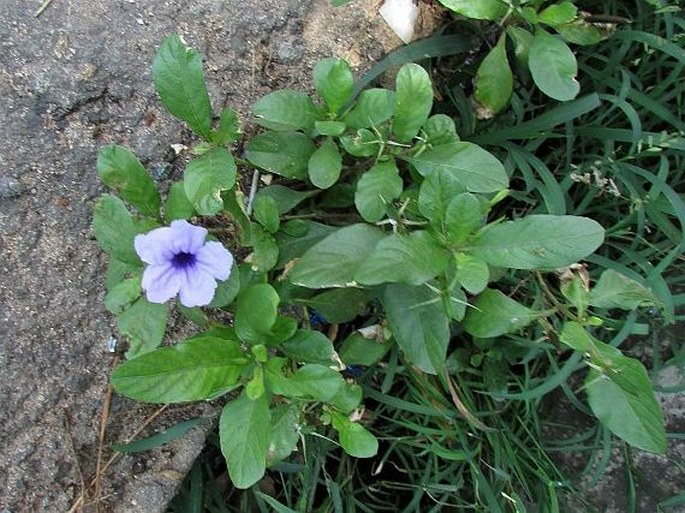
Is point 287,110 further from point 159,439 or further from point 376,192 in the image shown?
point 159,439

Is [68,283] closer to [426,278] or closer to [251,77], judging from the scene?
[251,77]

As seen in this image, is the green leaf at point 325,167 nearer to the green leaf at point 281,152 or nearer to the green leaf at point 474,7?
the green leaf at point 281,152

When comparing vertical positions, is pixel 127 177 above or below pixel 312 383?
above

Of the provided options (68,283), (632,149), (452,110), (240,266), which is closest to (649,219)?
(632,149)

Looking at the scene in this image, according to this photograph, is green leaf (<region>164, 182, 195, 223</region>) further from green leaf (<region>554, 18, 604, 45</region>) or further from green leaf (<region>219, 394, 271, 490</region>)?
green leaf (<region>554, 18, 604, 45</region>)

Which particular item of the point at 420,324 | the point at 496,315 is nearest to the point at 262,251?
the point at 420,324

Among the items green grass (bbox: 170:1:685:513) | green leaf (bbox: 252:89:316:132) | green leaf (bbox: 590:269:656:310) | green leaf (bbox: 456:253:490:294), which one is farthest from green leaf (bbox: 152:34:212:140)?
green leaf (bbox: 590:269:656:310)

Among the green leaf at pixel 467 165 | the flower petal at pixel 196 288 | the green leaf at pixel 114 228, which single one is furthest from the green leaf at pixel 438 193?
the green leaf at pixel 114 228
